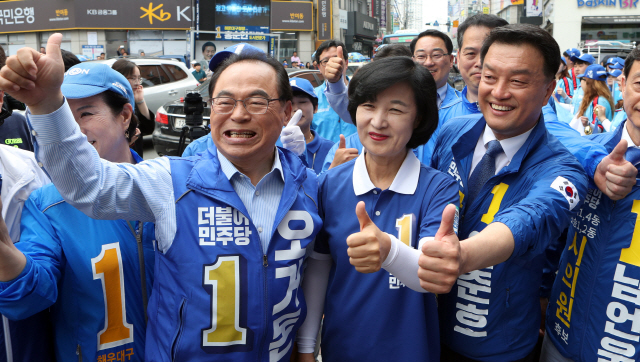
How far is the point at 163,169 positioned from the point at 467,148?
46.2 inches

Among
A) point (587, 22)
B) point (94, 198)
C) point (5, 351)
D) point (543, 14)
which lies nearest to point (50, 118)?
point (94, 198)

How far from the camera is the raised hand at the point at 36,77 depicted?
1.19 meters

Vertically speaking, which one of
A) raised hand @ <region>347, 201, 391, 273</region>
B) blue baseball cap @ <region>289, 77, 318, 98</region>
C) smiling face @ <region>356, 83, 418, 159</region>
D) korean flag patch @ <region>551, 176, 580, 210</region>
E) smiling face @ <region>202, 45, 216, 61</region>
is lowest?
raised hand @ <region>347, 201, 391, 273</region>

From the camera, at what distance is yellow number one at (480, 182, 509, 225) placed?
5.76 feet

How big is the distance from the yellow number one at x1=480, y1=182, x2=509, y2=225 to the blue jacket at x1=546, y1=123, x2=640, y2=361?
1.16 ft

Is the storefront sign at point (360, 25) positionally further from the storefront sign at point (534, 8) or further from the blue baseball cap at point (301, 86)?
the blue baseball cap at point (301, 86)

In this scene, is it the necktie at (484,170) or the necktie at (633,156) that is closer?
the necktie at (633,156)

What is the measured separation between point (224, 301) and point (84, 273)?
1.59 ft

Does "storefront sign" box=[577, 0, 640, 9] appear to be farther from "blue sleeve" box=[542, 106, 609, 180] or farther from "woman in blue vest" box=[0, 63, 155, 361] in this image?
"woman in blue vest" box=[0, 63, 155, 361]

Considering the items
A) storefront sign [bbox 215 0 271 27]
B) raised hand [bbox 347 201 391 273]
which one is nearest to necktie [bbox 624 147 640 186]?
raised hand [bbox 347 201 391 273]

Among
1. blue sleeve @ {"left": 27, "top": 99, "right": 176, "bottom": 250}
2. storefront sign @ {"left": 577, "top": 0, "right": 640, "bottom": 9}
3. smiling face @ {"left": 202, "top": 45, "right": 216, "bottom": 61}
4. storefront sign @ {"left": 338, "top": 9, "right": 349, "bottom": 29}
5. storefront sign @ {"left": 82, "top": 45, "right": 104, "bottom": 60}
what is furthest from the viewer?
storefront sign @ {"left": 338, "top": 9, "right": 349, "bottom": 29}

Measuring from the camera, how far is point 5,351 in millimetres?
1614

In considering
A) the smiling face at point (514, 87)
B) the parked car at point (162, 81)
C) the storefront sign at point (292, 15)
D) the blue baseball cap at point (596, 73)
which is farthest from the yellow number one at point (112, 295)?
the storefront sign at point (292, 15)

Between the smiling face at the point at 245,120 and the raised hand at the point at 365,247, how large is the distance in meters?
0.49
